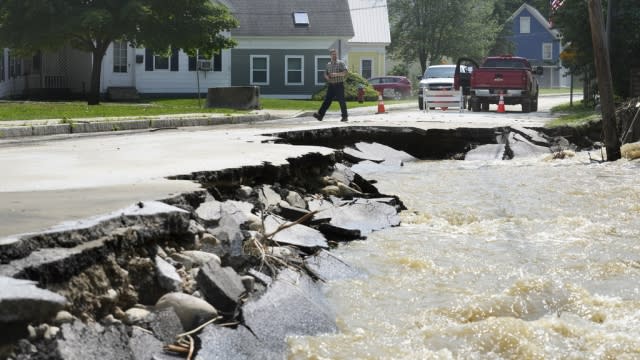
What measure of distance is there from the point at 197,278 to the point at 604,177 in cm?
1018

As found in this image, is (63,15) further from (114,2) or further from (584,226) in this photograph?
(584,226)

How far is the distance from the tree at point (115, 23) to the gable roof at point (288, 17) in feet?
58.1

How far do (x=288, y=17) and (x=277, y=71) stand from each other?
3115mm

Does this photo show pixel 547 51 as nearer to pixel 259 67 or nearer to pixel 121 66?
pixel 259 67

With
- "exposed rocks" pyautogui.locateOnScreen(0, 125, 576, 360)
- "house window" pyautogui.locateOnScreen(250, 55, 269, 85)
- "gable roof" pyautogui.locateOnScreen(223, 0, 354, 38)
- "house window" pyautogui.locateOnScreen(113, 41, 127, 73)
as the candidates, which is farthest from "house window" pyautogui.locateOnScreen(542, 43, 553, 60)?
"exposed rocks" pyautogui.locateOnScreen(0, 125, 576, 360)

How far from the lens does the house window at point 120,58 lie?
48.0 m

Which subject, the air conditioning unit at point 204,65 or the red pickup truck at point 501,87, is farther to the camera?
the air conditioning unit at point 204,65

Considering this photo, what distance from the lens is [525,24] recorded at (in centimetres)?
9312

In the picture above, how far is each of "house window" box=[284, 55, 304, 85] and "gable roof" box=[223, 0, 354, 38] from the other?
1.31 metres

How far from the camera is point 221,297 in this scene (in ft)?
20.8

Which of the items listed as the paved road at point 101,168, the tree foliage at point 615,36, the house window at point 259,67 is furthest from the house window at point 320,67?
the paved road at point 101,168

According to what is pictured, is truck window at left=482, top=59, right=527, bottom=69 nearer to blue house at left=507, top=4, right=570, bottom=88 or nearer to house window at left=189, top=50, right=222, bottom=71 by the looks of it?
house window at left=189, top=50, right=222, bottom=71

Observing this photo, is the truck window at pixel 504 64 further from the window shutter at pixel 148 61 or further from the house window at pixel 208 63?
the window shutter at pixel 148 61

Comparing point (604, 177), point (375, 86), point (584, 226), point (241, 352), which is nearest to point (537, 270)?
point (584, 226)
